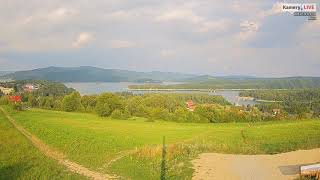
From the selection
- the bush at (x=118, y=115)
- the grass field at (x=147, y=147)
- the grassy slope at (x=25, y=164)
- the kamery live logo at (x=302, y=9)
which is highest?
the kamery live logo at (x=302, y=9)

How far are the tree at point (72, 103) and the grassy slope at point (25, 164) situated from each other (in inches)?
3029

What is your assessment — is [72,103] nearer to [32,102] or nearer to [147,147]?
[32,102]

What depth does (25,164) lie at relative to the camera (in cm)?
3022

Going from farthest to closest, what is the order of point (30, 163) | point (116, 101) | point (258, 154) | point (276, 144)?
point (116, 101)
point (276, 144)
point (258, 154)
point (30, 163)

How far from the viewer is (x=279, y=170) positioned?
91.6 ft

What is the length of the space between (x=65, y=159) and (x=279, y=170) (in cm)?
1706

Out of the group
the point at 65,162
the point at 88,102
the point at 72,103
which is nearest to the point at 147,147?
the point at 65,162

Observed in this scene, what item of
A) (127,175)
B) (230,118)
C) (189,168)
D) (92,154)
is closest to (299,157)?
(189,168)

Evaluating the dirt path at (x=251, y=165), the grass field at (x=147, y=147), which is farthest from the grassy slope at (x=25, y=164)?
the dirt path at (x=251, y=165)

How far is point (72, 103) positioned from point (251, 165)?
316 feet

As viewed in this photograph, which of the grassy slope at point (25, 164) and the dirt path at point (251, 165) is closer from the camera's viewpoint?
the dirt path at point (251, 165)

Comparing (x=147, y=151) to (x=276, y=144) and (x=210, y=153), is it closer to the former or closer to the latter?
(x=210, y=153)

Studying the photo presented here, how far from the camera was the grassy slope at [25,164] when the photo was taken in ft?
86.5

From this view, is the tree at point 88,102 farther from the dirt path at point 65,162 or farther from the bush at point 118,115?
the dirt path at point 65,162
